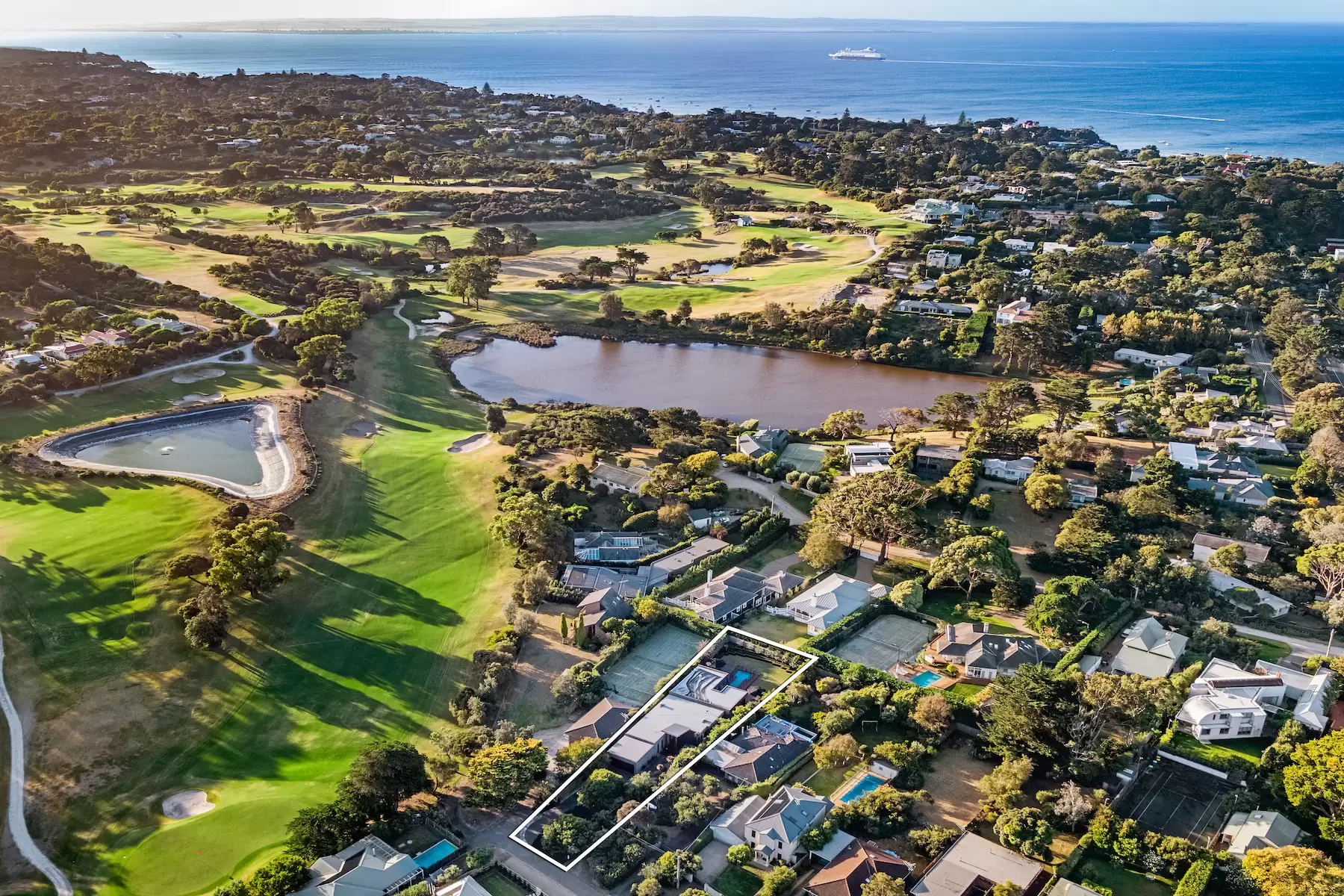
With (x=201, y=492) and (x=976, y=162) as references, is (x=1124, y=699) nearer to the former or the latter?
(x=201, y=492)

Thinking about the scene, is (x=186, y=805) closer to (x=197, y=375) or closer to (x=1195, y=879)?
(x=1195, y=879)

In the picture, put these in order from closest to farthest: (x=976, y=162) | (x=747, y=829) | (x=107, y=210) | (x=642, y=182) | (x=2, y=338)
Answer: (x=747, y=829) → (x=2, y=338) → (x=107, y=210) → (x=642, y=182) → (x=976, y=162)

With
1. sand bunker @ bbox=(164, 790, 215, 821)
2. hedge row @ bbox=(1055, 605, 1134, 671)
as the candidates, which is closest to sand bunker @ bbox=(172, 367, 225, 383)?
sand bunker @ bbox=(164, 790, 215, 821)

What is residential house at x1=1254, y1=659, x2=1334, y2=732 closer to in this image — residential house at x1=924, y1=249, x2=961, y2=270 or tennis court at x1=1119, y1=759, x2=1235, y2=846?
tennis court at x1=1119, y1=759, x2=1235, y2=846

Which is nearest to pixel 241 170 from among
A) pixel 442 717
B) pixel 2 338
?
pixel 2 338

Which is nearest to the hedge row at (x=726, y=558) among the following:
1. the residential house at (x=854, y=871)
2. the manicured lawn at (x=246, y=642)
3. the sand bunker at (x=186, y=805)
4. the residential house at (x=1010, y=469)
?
the manicured lawn at (x=246, y=642)

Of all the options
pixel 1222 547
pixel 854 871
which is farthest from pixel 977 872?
pixel 1222 547
